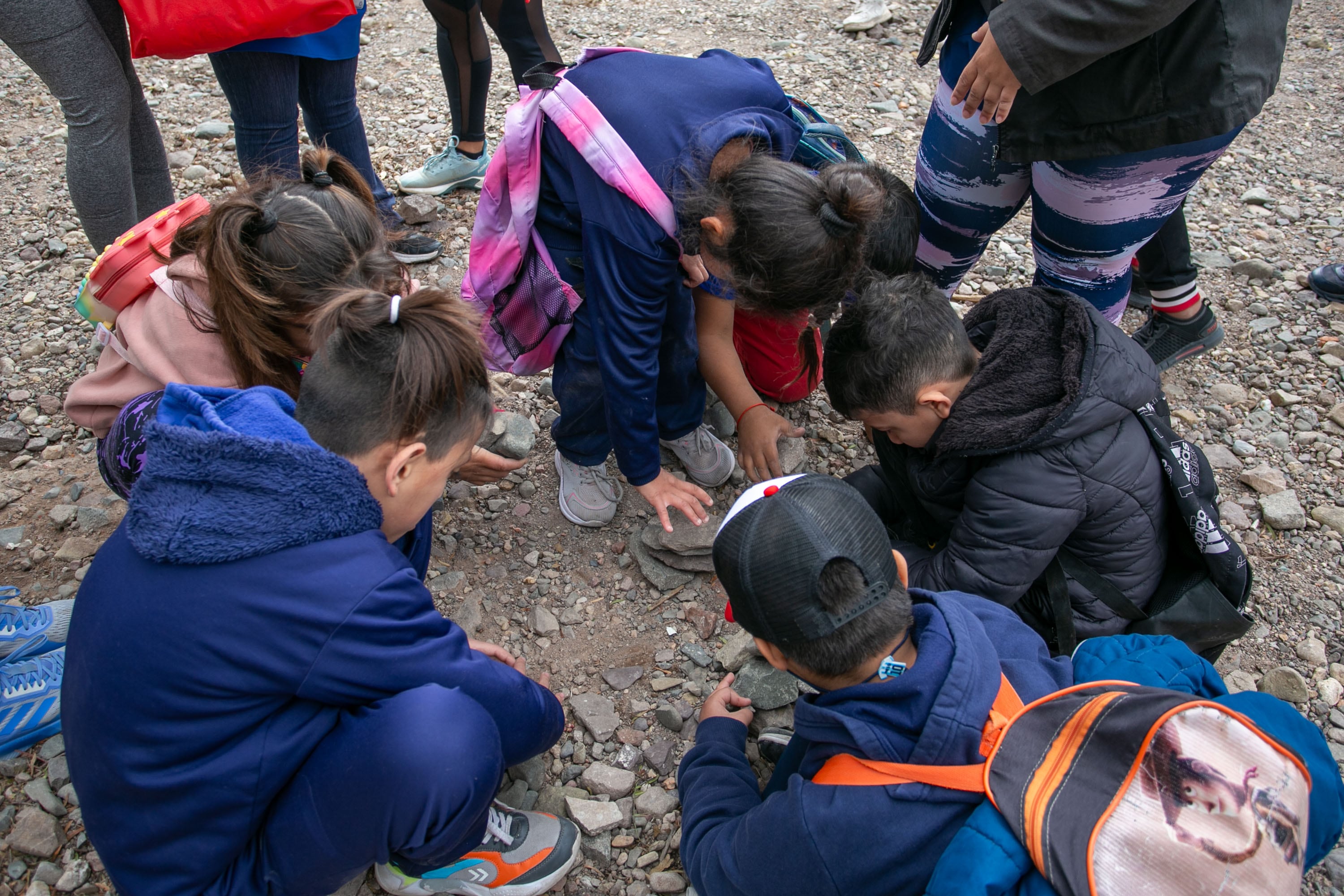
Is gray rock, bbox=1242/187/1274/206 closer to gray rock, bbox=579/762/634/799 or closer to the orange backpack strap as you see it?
the orange backpack strap

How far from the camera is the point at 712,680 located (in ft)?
7.29

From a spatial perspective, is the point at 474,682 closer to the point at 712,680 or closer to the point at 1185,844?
the point at 712,680

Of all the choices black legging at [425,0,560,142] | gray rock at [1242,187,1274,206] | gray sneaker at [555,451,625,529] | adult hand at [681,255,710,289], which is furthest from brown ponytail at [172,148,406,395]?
gray rock at [1242,187,1274,206]

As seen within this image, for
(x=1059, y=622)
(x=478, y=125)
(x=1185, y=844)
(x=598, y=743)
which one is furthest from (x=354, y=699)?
(x=478, y=125)

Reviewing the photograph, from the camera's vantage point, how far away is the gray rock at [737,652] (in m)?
2.22

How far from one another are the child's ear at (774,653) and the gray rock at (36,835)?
1.62 m

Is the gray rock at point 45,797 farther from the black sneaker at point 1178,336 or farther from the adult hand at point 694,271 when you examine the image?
the black sneaker at point 1178,336

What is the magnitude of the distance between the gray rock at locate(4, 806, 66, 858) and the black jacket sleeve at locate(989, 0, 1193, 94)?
2.71 metres

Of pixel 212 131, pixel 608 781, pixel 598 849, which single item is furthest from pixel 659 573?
pixel 212 131

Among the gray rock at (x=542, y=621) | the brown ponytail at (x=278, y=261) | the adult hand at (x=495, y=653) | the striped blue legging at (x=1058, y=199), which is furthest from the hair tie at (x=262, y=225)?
the striped blue legging at (x=1058, y=199)

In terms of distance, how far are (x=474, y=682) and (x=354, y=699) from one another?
22 cm

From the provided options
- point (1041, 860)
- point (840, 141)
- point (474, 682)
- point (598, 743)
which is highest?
point (840, 141)

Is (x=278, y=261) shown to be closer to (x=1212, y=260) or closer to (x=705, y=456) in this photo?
(x=705, y=456)

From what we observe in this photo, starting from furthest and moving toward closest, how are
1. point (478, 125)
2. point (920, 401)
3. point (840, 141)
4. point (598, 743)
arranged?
1. point (478, 125)
2. point (840, 141)
3. point (598, 743)
4. point (920, 401)
